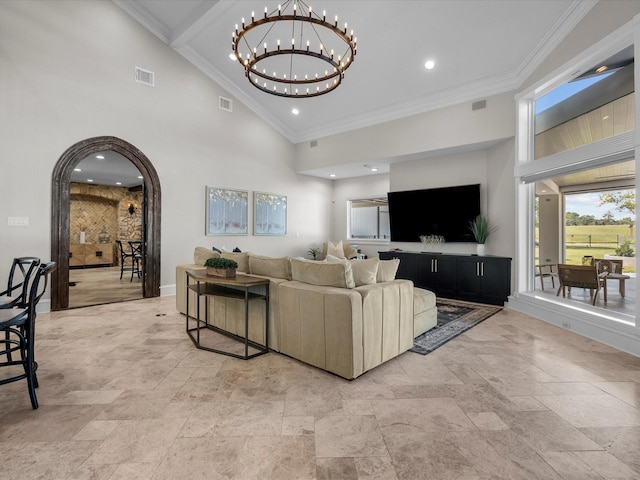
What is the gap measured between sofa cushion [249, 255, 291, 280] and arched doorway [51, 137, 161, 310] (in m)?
3.16

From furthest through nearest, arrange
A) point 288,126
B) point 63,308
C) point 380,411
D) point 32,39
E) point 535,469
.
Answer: point 288,126 < point 63,308 < point 32,39 < point 380,411 < point 535,469

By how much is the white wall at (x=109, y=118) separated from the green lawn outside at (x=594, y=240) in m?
6.00

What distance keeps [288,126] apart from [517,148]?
5193mm

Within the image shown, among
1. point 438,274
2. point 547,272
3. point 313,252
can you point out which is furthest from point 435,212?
point 313,252

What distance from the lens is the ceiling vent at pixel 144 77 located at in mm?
5664

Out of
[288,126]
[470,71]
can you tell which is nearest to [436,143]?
[470,71]

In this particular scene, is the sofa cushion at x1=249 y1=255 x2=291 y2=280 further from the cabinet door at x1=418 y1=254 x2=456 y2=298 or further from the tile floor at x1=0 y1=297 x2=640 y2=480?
the cabinet door at x1=418 y1=254 x2=456 y2=298

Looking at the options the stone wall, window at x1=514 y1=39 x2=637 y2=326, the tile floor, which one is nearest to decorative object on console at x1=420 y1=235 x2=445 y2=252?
window at x1=514 y1=39 x2=637 y2=326

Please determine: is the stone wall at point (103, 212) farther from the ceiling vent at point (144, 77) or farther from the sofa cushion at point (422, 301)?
the sofa cushion at point (422, 301)

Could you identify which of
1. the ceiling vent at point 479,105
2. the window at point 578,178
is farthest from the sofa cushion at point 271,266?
the ceiling vent at point 479,105

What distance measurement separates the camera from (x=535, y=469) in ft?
5.39

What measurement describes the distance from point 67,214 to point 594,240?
25.2ft

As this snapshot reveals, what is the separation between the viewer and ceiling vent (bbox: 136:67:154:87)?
5664 mm

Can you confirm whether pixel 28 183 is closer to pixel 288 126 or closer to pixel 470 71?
pixel 288 126
